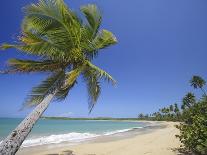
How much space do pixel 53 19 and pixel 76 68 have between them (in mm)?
1675

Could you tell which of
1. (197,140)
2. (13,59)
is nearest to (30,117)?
(13,59)

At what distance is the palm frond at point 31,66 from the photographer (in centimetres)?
657

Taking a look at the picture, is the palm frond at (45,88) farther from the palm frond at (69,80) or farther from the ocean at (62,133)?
the ocean at (62,133)

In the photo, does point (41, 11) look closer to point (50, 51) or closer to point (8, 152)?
point (50, 51)

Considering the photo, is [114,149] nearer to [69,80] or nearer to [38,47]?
[69,80]

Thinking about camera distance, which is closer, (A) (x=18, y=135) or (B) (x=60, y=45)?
(A) (x=18, y=135)

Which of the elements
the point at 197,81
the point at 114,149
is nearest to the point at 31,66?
the point at 114,149

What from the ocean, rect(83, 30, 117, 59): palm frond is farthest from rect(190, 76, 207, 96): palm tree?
rect(83, 30, 117, 59): palm frond

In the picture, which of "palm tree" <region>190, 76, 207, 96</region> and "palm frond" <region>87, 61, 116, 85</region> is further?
"palm tree" <region>190, 76, 207, 96</region>

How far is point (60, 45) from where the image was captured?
294 inches

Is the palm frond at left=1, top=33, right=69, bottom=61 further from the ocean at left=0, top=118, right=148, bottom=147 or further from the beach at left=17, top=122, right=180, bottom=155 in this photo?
the ocean at left=0, top=118, right=148, bottom=147

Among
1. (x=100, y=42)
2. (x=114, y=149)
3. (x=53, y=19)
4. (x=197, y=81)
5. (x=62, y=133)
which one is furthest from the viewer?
(x=197, y=81)

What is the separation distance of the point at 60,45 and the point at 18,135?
3.49 m

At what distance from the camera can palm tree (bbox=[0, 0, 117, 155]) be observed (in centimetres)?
671
